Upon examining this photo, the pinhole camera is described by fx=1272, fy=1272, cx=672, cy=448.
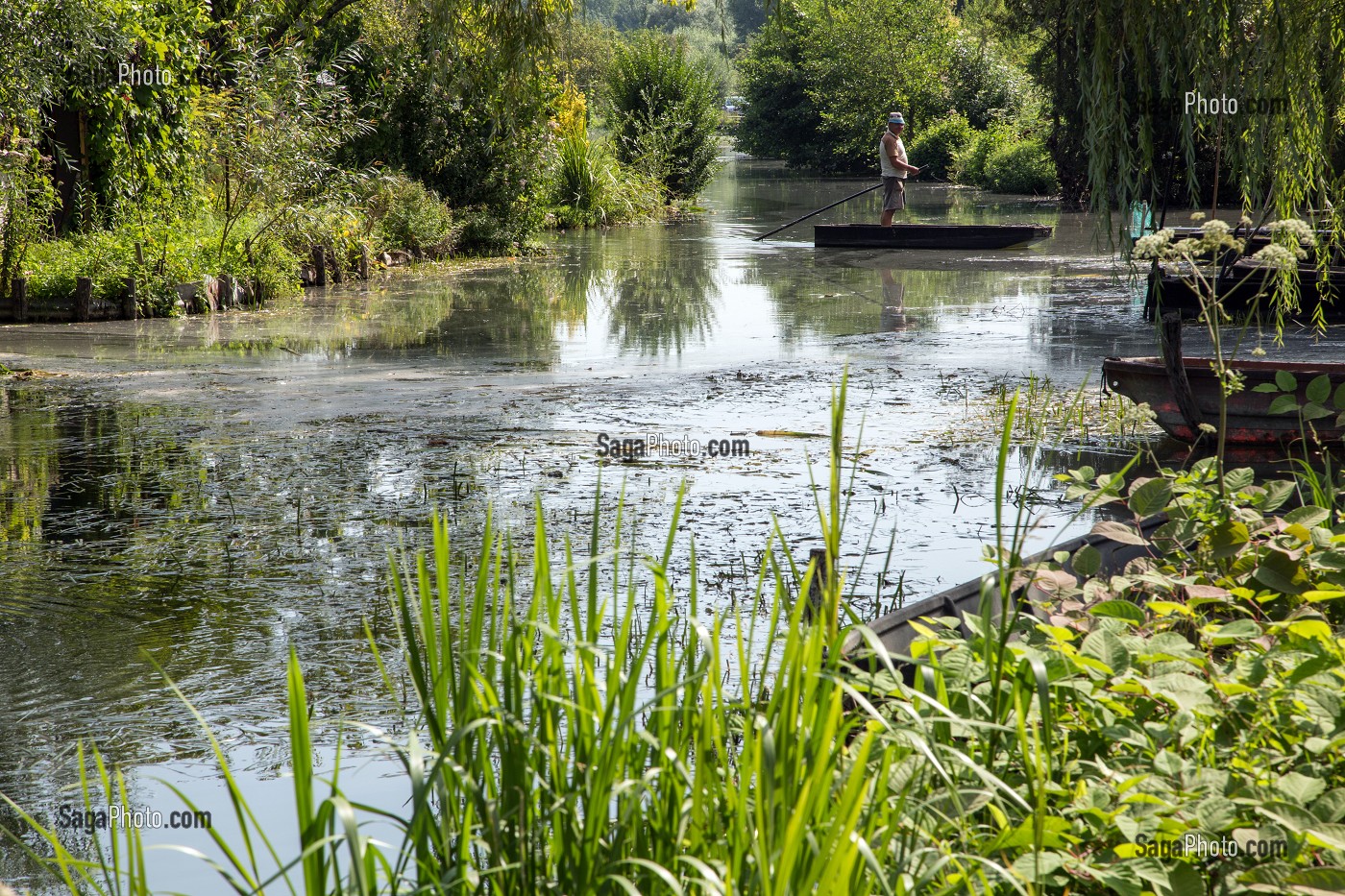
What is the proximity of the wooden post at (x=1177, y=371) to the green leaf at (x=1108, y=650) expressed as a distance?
454 cm

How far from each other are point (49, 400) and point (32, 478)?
2.52 metres

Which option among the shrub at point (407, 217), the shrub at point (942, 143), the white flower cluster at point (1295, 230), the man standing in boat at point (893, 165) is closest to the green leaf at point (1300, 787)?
the white flower cluster at point (1295, 230)

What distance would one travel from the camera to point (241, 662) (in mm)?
5000

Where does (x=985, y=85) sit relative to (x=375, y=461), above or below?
above

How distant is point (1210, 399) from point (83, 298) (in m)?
11.8

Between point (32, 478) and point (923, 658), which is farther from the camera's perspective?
point (32, 478)

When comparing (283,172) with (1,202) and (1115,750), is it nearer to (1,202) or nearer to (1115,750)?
(1,202)

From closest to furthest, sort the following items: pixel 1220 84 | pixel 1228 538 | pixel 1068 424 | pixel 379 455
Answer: pixel 1228 538 → pixel 1220 84 → pixel 379 455 → pixel 1068 424

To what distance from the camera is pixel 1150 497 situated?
11.8 feet

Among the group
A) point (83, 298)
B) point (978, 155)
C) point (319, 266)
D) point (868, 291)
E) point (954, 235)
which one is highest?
point (978, 155)

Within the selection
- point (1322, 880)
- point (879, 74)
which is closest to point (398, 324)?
point (1322, 880)

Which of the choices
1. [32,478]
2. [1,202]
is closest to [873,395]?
[32,478]

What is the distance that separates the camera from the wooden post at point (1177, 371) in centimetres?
717

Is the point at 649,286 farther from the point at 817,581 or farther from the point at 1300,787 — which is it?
the point at 1300,787
